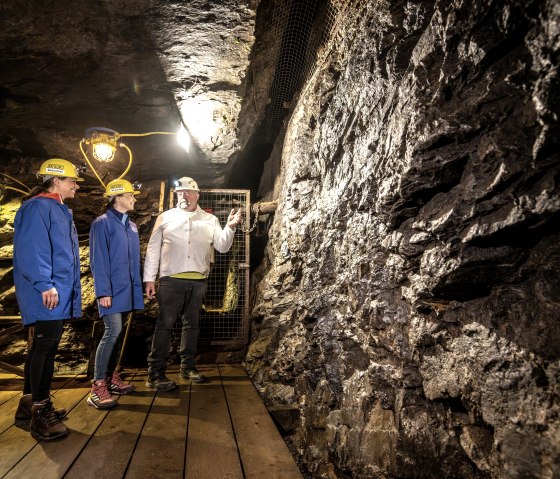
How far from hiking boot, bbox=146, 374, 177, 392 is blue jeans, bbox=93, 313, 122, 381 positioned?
0.56m

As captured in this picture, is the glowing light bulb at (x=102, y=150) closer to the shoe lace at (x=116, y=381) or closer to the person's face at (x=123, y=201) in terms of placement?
the person's face at (x=123, y=201)

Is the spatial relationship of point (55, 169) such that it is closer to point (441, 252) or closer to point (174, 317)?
point (174, 317)

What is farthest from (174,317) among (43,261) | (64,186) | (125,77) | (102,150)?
(125,77)

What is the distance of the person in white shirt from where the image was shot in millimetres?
3662

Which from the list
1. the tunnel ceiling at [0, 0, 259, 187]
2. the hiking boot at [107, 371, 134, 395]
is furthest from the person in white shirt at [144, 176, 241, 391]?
the tunnel ceiling at [0, 0, 259, 187]

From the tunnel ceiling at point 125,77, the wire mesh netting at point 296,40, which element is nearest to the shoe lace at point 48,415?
the tunnel ceiling at point 125,77

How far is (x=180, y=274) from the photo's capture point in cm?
382

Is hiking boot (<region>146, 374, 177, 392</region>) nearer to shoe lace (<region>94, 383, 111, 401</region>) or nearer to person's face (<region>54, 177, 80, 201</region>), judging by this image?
shoe lace (<region>94, 383, 111, 401</region>)

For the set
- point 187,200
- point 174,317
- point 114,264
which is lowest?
point 174,317

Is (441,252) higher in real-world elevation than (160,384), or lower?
higher

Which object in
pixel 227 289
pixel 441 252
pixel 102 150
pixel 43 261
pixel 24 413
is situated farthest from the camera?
pixel 227 289

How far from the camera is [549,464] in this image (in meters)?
1.16

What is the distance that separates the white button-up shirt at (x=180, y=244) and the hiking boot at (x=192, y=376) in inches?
46.7

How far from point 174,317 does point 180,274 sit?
1.60 ft
